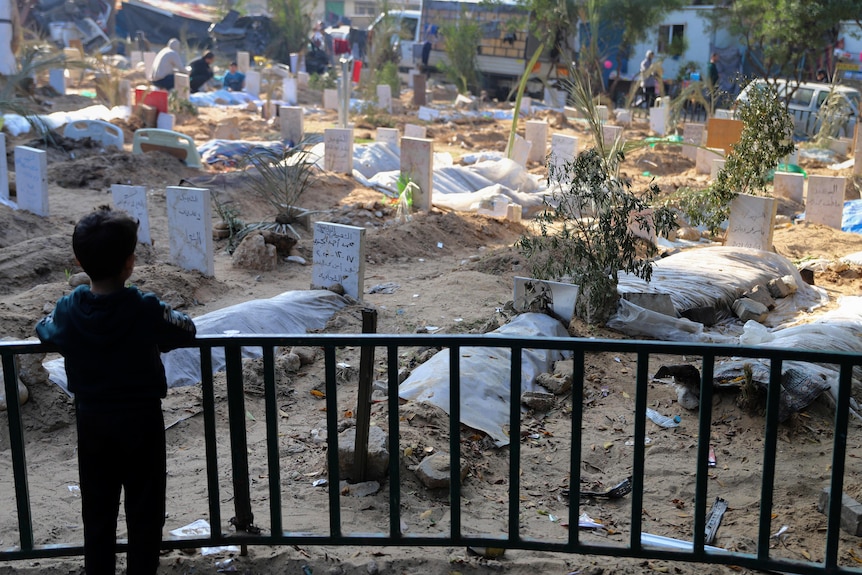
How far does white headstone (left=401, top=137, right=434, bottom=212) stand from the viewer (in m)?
10.3

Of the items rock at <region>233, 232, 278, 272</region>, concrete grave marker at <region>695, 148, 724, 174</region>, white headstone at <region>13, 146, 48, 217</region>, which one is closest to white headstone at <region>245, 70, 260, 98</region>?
concrete grave marker at <region>695, 148, 724, 174</region>

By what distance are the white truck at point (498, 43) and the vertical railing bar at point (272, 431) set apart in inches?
949

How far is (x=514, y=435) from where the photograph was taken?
2.72 metres

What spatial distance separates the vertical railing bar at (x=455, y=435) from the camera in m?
2.66

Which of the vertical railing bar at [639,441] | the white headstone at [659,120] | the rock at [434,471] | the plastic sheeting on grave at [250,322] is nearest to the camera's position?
the vertical railing bar at [639,441]

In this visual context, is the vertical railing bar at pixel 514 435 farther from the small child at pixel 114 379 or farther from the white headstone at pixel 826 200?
the white headstone at pixel 826 200

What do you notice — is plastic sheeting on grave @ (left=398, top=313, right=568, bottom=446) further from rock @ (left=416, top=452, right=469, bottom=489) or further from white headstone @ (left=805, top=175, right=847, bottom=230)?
white headstone @ (left=805, top=175, right=847, bottom=230)

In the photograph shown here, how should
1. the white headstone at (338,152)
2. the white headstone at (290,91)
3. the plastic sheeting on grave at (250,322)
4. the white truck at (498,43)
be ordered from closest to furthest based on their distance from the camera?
the plastic sheeting on grave at (250,322)
the white headstone at (338,152)
the white headstone at (290,91)
the white truck at (498,43)

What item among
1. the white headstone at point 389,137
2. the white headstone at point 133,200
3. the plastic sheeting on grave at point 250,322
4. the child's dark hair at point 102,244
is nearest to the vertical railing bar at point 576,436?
the child's dark hair at point 102,244

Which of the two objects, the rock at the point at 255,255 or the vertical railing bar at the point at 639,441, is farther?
the rock at the point at 255,255

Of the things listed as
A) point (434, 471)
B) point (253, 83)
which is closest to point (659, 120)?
point (253, 83)

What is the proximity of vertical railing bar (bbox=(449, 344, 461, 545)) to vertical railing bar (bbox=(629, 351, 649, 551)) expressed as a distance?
549 mm

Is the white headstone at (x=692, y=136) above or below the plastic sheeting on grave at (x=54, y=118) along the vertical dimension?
below

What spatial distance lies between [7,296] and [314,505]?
4.50 meters
